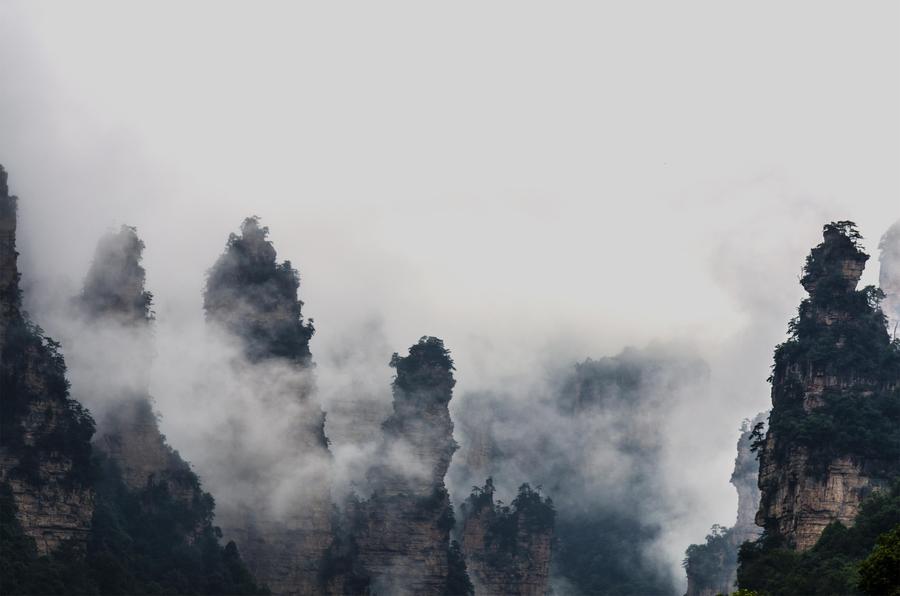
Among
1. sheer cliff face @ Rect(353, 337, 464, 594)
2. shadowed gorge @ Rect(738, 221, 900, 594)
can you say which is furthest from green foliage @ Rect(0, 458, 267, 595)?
shadowed gorge @ Rect(738, 221, 900, 594)

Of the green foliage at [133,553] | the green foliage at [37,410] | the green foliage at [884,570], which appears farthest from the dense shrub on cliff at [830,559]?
the green foliage at [37,410]

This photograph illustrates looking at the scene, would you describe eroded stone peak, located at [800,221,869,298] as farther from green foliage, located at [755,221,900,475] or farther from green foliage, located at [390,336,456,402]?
green foliage, located at [390,336,456,402]

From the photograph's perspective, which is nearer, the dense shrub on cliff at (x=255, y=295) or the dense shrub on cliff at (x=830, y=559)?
the dense shrub on cliff at (x=830, y=559)

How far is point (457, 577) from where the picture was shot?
195 m

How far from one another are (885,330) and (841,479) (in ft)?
46.0

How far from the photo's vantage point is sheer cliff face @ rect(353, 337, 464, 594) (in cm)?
19350

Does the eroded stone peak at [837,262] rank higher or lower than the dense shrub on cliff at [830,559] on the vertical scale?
higher

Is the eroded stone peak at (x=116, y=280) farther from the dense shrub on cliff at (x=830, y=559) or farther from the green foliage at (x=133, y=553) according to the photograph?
the dense shrub on cliff at (x=830, y=559)

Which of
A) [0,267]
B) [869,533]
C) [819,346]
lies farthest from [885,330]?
[0,267]

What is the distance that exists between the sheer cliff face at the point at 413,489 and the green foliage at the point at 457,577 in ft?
1.59

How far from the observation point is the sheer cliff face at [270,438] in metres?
182

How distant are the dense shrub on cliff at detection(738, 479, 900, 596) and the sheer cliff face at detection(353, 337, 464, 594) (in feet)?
142

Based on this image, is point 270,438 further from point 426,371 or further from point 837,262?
point 837,262

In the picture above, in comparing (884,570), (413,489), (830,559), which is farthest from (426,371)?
(884,570)
